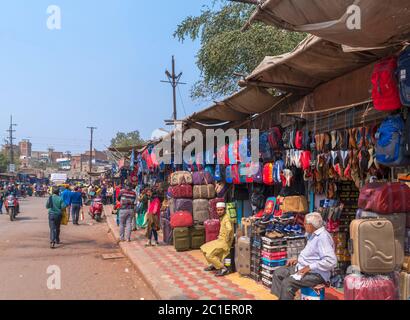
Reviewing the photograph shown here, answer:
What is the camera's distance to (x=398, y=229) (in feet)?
14.1

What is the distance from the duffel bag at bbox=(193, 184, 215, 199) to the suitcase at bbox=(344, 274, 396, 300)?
6.74m

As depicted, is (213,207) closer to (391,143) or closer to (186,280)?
(186,280)

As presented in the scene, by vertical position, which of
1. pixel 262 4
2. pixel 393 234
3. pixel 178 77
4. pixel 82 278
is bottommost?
pixel 82 278

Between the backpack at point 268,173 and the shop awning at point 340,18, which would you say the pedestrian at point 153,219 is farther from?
the shop awning at point 340,18

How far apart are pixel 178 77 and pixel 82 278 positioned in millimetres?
18397

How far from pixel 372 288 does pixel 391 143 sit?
61.7 inches

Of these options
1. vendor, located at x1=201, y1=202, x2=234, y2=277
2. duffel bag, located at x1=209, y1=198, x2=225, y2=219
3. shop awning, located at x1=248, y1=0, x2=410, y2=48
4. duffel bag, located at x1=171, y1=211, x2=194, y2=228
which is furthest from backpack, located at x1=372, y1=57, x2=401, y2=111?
duffel bag, located at x1=171, y1=211, x2=194, y2=228

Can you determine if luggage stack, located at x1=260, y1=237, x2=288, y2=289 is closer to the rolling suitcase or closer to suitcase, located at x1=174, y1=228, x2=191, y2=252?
the rolling suitcase

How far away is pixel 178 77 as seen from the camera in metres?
24.6

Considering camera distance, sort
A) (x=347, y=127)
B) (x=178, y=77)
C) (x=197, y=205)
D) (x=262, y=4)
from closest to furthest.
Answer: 1. (x=262, y=4)
2. (x=347, y=127)
3. (x=197, y=205)
4. (x=178, y=77)

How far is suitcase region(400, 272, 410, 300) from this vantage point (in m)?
4.21

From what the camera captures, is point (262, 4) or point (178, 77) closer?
point (262, 4)
